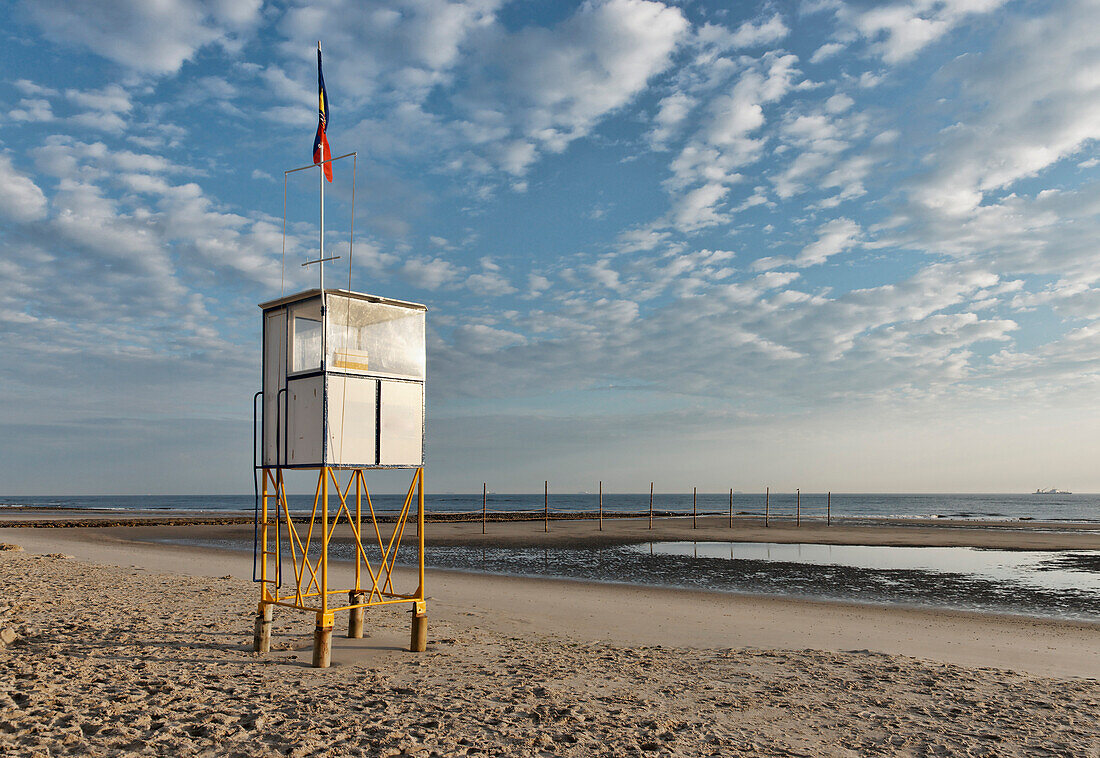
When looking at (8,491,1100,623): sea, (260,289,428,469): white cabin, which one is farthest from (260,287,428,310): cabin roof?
(8,491,1100,623): sea

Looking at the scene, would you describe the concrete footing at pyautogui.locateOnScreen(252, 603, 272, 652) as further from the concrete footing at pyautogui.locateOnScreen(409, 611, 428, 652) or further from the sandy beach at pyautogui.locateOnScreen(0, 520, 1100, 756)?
the concrete footing at pyautogui.locateOnScreen(409, 611, 428, 652)

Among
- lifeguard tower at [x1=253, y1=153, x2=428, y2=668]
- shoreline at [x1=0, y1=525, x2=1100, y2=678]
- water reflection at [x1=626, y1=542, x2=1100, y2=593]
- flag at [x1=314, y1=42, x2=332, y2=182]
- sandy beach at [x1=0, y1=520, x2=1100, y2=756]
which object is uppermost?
flag at [x1=314, y1=42, x2=332, y2=182]

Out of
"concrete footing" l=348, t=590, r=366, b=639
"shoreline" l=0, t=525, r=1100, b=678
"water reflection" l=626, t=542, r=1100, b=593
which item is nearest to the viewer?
"concrete footing" l=348, t=590, r=366, b=639

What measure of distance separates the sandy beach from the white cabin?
269 cm

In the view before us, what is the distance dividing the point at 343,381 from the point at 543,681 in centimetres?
445

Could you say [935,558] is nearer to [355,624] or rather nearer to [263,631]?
[355,624]

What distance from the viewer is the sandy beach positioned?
6.41 m

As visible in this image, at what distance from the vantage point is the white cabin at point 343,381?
9.20m

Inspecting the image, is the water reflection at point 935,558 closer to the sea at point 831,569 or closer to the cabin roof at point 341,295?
the sea at point 831,569

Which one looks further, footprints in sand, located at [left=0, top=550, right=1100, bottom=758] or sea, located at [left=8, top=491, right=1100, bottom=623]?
sea, located at [left=8, top=491, right=1100, bottom=623]

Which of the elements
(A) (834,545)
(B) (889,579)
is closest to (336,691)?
(B) (889,579)

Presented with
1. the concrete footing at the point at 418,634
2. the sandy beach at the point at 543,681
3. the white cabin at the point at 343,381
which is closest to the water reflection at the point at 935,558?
the sandy beach at the point at 543,681

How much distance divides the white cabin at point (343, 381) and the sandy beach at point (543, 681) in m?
2.69

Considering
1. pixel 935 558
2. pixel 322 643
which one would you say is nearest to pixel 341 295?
pixel 322 643
